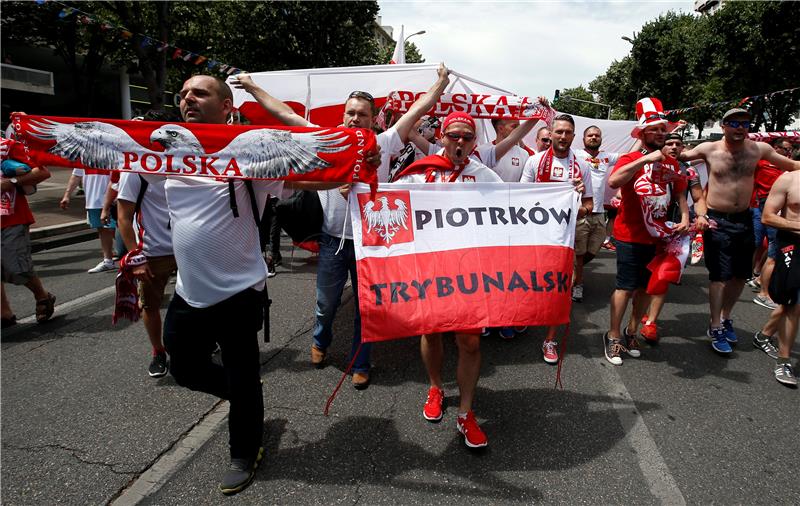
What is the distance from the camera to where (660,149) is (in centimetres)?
367

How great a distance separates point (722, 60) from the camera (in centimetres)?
1981

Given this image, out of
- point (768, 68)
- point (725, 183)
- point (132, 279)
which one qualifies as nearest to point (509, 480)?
point (132, 279)

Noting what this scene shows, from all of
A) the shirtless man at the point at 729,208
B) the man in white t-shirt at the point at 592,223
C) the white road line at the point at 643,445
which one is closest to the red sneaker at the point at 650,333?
the shirtless man at the point at 729,208

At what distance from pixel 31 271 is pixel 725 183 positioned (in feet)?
21.5

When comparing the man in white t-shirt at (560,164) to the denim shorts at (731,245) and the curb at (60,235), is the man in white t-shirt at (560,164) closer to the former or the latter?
the denim shorts at (731,245)

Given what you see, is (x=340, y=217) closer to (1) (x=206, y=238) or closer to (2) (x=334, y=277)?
(2) (x=334, y=277)

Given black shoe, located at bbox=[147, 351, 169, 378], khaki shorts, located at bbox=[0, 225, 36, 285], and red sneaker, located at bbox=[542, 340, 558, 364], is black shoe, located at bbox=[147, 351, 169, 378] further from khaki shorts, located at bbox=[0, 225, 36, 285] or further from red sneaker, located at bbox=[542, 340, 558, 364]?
red sneaker, located at bbox=[542, 340, 558, 364]

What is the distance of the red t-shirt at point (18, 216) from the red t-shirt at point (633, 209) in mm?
5469

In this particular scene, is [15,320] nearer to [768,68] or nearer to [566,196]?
[566,196]

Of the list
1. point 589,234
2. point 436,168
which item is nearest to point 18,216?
point 436,168

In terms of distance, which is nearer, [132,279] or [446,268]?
[446,268]

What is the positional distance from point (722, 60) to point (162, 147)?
80.6 feet

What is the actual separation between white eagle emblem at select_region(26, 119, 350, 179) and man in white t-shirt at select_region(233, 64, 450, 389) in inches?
23.0

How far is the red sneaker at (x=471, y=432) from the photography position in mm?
2580
